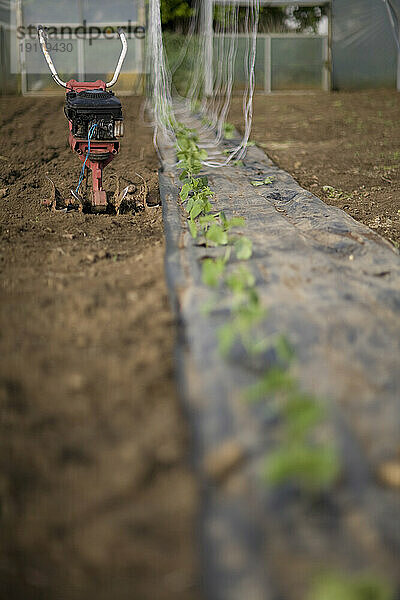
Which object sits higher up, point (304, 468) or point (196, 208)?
point (196, 208)

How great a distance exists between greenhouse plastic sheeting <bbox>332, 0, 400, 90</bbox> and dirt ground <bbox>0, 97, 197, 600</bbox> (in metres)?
10.7

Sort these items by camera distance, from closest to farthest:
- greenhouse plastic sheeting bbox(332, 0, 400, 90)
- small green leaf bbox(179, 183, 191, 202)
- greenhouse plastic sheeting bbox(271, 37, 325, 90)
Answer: small green leaf bbox(179, 183, 191, 202)
greenhouse plastic sheeting bbox(332, 0, 400, 90)
greenhouse plastic sheeting bbox(271, 37, 325, 90)

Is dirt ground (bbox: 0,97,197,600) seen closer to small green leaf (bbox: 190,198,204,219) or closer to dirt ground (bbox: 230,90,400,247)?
small green leaf (bbox: 190,198,204,219)

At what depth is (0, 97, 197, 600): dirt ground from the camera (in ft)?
4.35

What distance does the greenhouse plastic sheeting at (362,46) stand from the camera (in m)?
12.1

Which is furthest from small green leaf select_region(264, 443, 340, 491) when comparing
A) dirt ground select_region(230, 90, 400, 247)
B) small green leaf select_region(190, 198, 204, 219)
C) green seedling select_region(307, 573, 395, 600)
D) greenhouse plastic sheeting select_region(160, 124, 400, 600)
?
dirt ground select_region(230, 90, 400, 247)

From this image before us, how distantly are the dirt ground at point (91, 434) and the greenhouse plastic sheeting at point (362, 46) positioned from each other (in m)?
10.7

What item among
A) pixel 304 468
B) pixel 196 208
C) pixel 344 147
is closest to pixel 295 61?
pixel 344 147

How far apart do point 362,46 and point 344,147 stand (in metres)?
7.04

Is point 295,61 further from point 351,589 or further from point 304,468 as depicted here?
point 351,589

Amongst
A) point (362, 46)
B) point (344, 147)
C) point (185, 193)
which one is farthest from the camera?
Result: point (362, 46)

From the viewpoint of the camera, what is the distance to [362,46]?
40.6 ft

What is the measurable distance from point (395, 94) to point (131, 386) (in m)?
10.5

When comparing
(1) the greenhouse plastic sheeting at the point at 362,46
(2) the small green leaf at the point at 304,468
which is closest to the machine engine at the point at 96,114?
(2) the small green leaf at the point at 304,468
